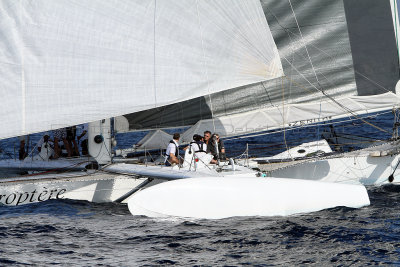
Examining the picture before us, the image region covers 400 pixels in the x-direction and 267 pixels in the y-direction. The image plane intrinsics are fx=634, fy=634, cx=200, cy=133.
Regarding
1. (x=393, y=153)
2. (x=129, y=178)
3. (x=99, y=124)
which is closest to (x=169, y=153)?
(x=129, y=178)

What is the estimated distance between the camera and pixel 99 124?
1484 centimetres

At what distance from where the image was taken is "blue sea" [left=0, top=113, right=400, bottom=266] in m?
9.16

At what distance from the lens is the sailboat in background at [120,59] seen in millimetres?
12359

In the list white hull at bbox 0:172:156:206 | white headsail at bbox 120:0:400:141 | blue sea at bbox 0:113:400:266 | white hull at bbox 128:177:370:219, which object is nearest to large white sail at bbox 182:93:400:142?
white headsail at bbox 120:0:400:141

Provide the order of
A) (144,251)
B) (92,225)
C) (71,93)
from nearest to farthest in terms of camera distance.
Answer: (144,251) < (92,225) < (71,93)

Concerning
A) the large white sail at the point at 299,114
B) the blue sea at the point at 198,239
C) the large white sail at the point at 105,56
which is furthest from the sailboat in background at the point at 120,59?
the large white sail at the point at 299,114

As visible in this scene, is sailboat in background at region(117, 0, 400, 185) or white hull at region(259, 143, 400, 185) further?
sailboat in background at region(117, 0, 400, 185)

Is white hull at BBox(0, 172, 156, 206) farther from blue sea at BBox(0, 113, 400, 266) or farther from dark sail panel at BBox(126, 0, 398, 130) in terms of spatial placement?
dark sail panel at BBox(126, 0, 398, 130)

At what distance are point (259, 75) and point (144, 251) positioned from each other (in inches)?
195

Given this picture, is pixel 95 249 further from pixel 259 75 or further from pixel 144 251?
pixel 259 75

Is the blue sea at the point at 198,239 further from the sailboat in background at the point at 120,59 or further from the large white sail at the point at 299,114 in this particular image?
the large white sail at the point at 299,114

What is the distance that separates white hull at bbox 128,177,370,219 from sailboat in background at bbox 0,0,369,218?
1.01 feet

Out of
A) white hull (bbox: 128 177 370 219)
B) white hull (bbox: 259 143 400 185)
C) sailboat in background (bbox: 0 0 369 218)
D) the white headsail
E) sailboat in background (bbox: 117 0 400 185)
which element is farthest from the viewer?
the white headsail

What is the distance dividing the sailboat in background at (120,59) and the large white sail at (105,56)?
2cm
